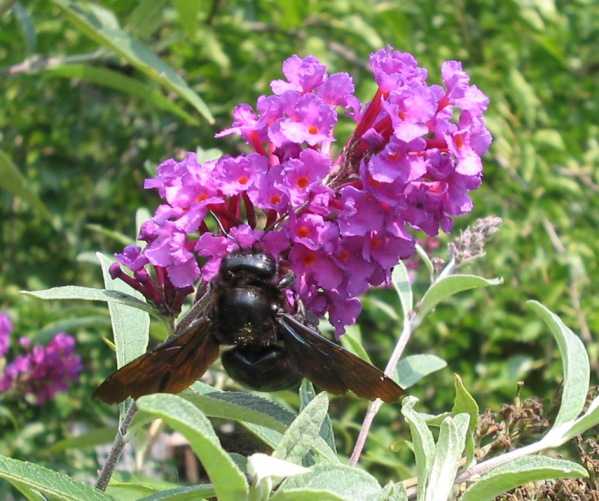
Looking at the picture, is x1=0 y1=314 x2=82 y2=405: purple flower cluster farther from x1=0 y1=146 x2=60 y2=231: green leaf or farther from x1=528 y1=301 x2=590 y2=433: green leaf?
x1=528 y1=301 x2=590 y2=433: green leaf

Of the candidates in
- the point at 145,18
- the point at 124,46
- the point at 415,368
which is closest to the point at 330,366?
the point at 415,368

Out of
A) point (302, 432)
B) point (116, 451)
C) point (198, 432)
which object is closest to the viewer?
point (198, 432)

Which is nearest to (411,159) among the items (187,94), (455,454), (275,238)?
(275,238)

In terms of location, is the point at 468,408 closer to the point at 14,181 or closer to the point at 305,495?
the point at 305,495

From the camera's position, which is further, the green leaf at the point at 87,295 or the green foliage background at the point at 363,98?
the green foliage background at the point at 363,98

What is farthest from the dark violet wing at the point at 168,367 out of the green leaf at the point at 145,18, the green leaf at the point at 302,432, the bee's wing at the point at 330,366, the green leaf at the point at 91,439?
the green leaf at the point at 145,18

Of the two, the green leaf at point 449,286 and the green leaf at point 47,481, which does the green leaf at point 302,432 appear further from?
the green leaf at point 449,286

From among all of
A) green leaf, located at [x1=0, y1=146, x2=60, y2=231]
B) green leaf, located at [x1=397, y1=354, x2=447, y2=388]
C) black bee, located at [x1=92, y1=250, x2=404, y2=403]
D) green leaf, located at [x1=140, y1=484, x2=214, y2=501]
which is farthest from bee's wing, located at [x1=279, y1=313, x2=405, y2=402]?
green leaf, located at [x1=0, y1=146, x2=60, y2=231]
